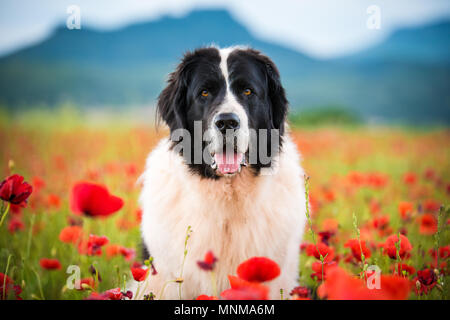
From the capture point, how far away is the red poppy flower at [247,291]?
1.21 m

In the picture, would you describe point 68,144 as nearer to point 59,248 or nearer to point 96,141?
point 96,141

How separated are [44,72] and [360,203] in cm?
1123

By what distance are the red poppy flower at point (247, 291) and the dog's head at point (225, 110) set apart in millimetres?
1195

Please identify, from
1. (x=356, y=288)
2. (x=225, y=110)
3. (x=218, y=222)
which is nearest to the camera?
(x=356, y=288)

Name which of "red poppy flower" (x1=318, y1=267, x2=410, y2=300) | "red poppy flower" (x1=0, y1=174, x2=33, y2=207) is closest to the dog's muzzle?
"red poppy flower" (x1=0, y1=174, x2=33, y2=207)

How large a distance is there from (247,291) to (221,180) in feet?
4.47

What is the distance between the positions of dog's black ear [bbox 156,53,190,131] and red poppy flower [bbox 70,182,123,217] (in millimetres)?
1435

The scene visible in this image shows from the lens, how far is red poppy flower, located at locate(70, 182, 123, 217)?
1334 millimetres

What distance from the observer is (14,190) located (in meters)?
1.48

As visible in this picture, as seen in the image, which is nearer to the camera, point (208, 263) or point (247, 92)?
point (208, 263)

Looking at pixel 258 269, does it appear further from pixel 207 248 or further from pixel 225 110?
pixel 225 110

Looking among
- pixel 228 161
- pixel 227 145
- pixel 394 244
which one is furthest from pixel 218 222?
pixel 394 244

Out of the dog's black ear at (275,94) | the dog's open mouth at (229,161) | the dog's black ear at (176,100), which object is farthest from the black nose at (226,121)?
the dog's black ear at (275,94)
